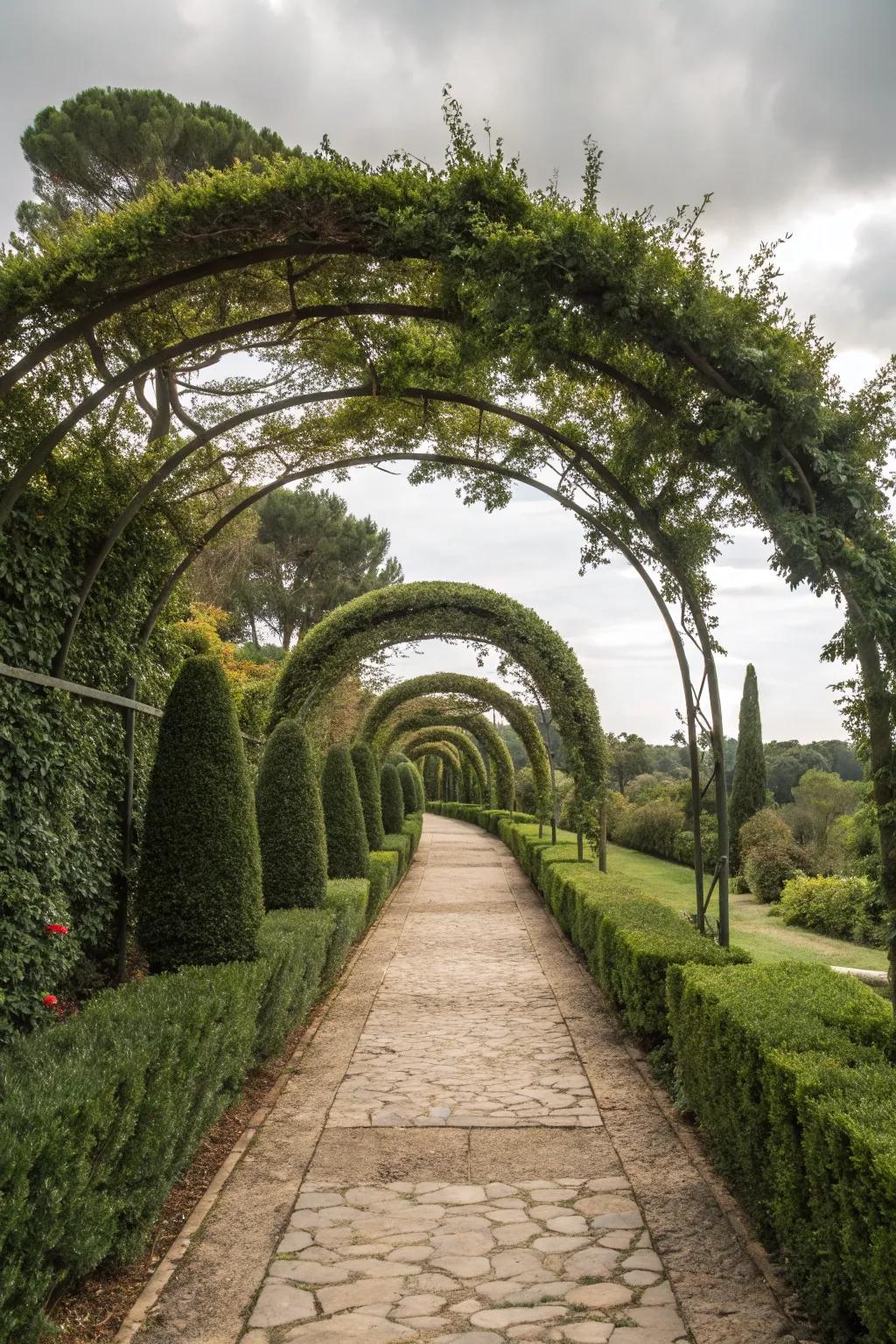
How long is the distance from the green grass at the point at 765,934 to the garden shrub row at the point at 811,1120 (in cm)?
346

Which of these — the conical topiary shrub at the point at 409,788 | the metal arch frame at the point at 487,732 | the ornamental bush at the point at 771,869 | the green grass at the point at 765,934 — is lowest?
the green grass at the point at 765,934

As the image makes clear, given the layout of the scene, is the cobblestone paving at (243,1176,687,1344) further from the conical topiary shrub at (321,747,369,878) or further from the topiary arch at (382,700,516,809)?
the topiary arch at (382,700,516,809)

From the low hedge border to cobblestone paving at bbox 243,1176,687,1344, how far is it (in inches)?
22.7

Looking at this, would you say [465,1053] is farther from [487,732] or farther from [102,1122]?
[487,732]

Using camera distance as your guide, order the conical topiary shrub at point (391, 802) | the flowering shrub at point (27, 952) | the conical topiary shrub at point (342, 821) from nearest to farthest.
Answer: the flowering shrub at point (27, 952), the conical topiary shrub at point (342, 821), the conical topiary shrub at point (391, 802)

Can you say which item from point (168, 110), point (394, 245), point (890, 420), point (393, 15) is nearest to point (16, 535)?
point (394, 245)

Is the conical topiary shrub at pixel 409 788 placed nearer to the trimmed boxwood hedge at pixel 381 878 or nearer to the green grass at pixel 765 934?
the green grass at pixel 765 934

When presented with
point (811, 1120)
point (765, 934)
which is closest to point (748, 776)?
point (765, 934)

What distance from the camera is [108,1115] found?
302 cm

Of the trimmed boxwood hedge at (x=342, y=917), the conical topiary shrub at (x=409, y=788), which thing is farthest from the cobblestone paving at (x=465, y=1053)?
the conical topiary shrub at (x=409, y=788)

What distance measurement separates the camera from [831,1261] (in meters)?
2.84

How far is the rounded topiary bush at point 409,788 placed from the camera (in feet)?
99.3

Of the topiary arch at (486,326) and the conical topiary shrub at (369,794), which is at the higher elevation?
the topiary arch at (486,326)

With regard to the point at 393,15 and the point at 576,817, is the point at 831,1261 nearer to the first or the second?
the point at 393,15
